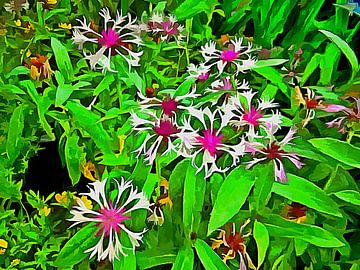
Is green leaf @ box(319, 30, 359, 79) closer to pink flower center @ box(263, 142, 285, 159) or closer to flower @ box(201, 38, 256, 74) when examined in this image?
flower @ box(201, 38, 256, 74)

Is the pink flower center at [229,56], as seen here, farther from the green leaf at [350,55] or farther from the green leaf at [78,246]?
the green leaf at [78,246]

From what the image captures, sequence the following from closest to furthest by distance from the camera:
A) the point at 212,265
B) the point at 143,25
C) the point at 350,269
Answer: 1. the point at 212,265
2. the point at 350,269
3. the point at 143,25

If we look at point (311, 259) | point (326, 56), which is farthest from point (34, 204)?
point (326, 56)

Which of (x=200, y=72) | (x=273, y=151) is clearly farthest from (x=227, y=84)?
(x=273, y=151)

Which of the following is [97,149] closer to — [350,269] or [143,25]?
[143,25]

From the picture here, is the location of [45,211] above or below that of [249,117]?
below

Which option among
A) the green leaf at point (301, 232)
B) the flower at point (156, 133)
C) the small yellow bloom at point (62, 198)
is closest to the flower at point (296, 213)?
the green leaf at point (301, 232)

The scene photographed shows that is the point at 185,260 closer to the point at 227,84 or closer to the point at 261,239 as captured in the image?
the point at 261,239

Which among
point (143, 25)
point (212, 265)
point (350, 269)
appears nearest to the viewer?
point (212, 265)
